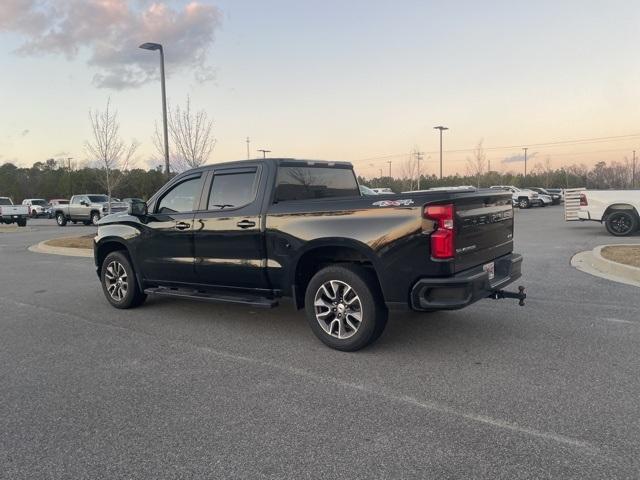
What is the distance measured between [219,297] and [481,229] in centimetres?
299

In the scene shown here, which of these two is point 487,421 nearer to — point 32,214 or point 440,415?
point 440,415

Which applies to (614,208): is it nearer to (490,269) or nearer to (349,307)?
(490,269)

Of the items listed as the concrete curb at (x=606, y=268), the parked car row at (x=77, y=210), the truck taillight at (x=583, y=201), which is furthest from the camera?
the parked car row at (x=77, y=210)

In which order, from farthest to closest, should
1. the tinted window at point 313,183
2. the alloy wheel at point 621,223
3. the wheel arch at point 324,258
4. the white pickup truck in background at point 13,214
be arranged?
1. the white pickup truck in background at point 13,214
2. the alloy wheel at point 621,223
3. the tinted window at point 313,183
4. the wheel arch at point 324,258

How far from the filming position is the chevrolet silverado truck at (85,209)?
2989 cm

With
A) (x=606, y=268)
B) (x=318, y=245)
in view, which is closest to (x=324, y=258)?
(x=318, y=245)

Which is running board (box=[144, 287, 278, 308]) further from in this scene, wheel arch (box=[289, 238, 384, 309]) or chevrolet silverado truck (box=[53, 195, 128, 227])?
chevrolet silverado truck (box=[53, 195, 128, 227])

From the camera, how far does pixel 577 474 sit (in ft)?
9.20

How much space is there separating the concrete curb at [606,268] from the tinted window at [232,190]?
6.07 m

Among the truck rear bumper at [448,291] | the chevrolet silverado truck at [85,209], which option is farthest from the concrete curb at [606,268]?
the chevrolet silverado truck at [85,209]

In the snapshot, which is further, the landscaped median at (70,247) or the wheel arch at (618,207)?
the wheel arch at (618,207)

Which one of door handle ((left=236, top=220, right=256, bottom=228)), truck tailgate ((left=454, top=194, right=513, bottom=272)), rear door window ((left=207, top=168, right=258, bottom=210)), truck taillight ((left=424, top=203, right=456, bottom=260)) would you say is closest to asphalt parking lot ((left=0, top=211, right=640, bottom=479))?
truck tailgate ((left=454, top=194, right=513, bottom=272))

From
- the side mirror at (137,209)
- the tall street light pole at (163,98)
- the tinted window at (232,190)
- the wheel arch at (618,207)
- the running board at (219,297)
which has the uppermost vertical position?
the tall street light pole at (163,98)

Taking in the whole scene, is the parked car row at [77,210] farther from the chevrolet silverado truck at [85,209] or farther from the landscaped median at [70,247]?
the landscaped median at [70,247]
